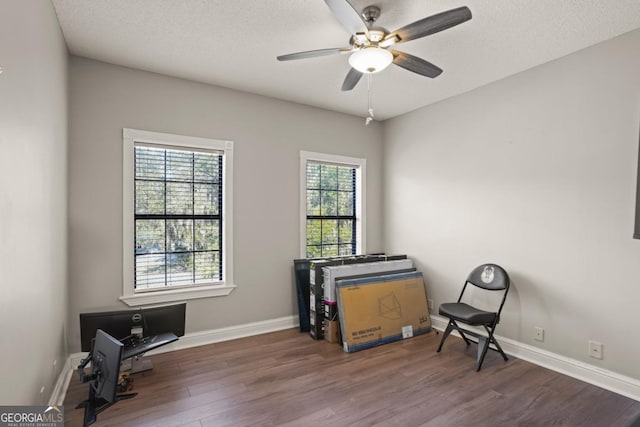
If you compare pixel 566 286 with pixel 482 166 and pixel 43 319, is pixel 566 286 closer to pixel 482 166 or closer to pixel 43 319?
pixel 482 166

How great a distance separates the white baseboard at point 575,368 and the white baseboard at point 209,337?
228cm

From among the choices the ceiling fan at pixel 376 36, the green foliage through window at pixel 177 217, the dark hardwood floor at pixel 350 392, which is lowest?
the dark hardwood floor at pixel 350 392

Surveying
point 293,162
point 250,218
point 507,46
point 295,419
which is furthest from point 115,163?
point 507,46

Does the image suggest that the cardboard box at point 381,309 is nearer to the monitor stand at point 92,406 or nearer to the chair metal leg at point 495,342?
the chair metal leg at point 495,342

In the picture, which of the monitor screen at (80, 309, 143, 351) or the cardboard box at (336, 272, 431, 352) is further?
the cardboard box at (336, 272, 431, 352)

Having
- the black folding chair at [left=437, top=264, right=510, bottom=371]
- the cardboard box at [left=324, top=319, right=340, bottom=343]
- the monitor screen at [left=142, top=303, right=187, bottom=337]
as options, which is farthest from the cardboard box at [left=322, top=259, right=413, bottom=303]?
the monitor screen at [left=142, top=303, right=187, bottom=337]

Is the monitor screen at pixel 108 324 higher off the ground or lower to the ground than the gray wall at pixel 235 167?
lower

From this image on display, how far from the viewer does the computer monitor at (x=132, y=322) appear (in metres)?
2.54

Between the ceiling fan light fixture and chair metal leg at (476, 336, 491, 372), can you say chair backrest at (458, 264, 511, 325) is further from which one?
the ceiling fan light fixture

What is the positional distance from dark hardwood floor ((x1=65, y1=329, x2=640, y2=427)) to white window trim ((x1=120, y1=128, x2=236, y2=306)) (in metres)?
0.56

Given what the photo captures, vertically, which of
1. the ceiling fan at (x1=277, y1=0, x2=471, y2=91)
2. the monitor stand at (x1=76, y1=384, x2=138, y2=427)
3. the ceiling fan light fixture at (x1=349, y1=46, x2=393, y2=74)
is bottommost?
the monitor stand at (x1=76, y1=384, x2=138, y2=427)

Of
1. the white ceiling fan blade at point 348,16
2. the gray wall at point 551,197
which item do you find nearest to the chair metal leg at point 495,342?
the gray wall at point 551,197

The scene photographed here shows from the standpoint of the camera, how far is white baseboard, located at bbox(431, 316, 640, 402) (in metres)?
2.43

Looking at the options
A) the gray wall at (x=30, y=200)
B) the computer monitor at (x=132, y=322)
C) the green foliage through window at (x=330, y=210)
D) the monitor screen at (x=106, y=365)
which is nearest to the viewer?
the gray wall at (x=30, y=200)
